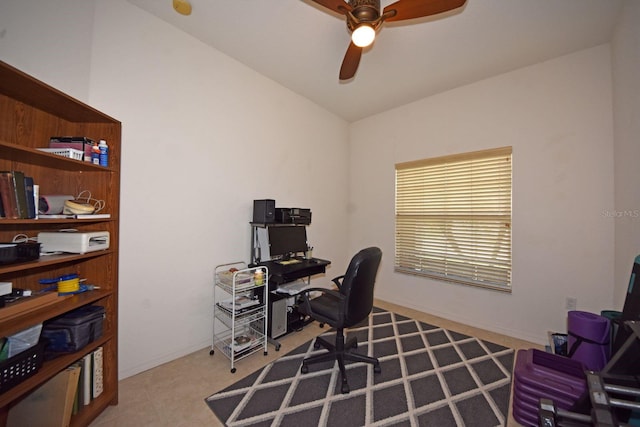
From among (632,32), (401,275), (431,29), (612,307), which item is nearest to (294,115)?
(431,29)

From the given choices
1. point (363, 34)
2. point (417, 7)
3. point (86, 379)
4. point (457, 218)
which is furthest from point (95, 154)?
point (457, 218)

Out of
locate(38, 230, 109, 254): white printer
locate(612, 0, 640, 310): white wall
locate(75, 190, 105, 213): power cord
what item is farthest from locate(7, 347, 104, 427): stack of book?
locate(612, 0, 640, 310): white wall

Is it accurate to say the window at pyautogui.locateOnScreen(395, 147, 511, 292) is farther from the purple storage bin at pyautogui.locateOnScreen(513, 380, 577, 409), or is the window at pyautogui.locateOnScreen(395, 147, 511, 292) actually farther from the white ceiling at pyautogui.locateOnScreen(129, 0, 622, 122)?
the purple storage bin at pyautogui.locateOnScreen(513, 380, 577, 409)

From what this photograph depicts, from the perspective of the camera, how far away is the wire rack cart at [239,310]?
2.11 meters

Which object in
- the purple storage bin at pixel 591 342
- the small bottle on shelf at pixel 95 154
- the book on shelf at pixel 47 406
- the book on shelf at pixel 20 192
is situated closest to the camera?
the book on shelf at pixel 20 192

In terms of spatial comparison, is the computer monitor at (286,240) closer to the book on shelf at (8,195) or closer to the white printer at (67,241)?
the white printer at (67,241)

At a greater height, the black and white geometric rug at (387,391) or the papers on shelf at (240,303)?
the papers on shelf at (240,303)

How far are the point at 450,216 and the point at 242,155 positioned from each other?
2.67m

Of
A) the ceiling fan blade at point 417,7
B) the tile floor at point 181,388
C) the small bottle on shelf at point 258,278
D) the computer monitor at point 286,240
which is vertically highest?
the ceiling fan blade at point 417,7

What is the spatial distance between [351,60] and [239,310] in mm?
2399

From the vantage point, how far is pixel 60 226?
163 centimetres

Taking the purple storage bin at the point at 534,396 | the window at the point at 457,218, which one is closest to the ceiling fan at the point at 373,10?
the window at the point at 457,218

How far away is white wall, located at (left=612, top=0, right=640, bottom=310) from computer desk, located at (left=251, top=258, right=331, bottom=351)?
2543 millimetres

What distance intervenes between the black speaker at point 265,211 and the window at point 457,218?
1.99 meters
